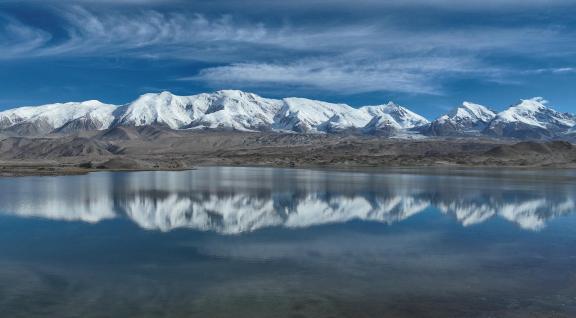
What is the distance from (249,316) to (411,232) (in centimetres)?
1552

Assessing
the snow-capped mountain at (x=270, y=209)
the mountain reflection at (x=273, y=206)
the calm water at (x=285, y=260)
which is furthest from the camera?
the mountain reflection at (x=273, y=206)

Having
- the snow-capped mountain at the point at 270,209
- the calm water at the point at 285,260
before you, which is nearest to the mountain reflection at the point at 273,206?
the snow-capped mountain at the point at 270,209

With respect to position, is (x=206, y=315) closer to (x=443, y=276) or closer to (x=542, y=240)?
(x=443, y=276)

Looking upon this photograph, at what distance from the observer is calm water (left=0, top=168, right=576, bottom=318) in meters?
14.7

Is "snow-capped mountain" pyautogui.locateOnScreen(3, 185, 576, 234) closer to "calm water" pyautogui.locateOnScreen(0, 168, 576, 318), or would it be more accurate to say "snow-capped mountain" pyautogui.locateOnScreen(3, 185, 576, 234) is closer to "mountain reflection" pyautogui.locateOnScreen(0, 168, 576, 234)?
"mountain reflection" pyautogui.locateOnScreen(0, 168, 576, 234)

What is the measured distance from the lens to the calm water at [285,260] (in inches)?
579

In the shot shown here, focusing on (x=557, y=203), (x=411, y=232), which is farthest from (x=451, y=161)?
(x=411, y=232)

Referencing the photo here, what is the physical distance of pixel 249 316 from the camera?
13.9 metres

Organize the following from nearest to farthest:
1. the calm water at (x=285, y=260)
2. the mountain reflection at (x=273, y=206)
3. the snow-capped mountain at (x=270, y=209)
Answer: the calm water at (x=285, y=260), the snow-capped mountain at (x=270, y=209), the mountain reflection at (x=273, y=206)

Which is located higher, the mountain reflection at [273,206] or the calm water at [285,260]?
the calm water at [285,260]

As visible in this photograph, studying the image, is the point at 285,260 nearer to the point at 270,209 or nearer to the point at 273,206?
the point at 270,209

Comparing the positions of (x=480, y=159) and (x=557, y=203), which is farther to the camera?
(x=480, y=159)

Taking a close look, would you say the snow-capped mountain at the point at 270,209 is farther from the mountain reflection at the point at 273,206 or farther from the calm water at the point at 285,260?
the calm water at the point at 285,260

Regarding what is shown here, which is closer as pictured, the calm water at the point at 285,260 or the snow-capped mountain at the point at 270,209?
the calm water at the point at 285,260
